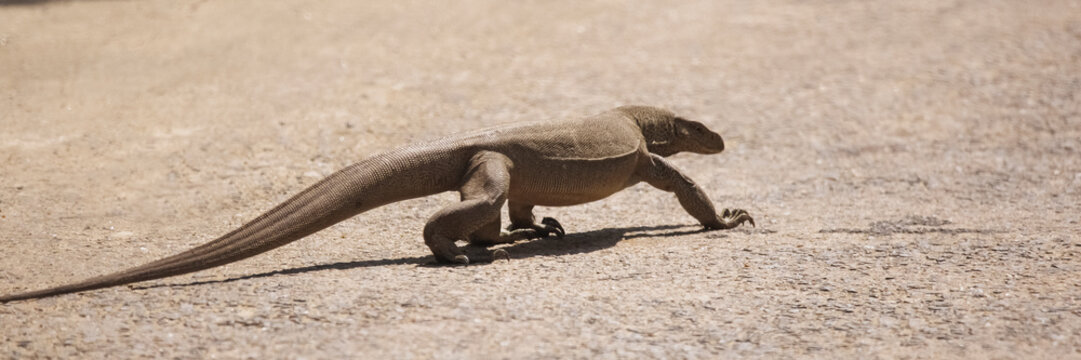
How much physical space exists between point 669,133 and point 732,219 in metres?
0.85

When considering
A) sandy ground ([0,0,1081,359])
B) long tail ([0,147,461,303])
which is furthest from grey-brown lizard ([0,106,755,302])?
sandy ground ([0,0,1081,359])

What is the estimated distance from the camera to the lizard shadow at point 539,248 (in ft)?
22.2

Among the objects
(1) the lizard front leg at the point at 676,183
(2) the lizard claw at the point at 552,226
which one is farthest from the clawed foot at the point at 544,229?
(1) the lizard front leg at the point at 676,183

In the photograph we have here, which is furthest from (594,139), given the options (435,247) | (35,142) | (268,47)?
(268,47)

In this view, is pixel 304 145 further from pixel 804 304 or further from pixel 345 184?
pixel 804 304

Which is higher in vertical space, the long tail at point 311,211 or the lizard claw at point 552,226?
the long tail at point 311,211

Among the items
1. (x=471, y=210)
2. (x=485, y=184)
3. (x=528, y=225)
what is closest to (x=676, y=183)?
(x=528, y=225)

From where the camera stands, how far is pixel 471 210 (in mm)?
7000

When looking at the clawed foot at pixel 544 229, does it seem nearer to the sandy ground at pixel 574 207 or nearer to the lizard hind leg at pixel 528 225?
the lizard hind leg at pixel 528 225

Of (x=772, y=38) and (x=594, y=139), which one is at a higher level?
(x=772, y=38)

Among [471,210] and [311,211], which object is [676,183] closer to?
[471,210]

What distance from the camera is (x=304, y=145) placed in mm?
11094

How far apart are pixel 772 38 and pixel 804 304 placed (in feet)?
32.0

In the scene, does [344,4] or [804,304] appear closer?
[804,304]
